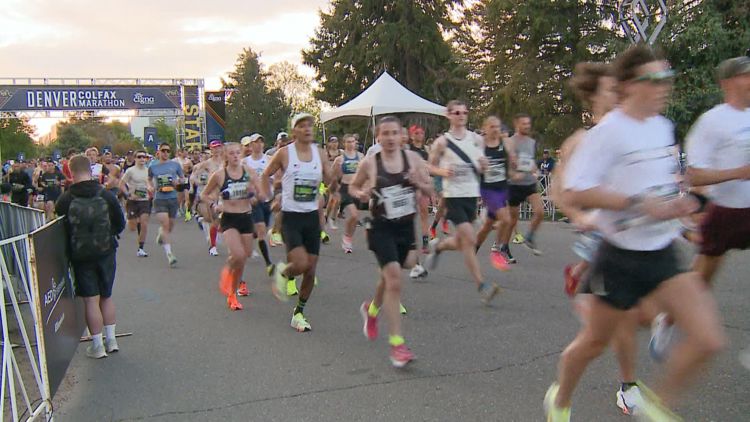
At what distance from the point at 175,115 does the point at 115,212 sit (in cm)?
2845

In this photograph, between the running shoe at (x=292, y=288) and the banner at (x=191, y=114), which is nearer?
the running shoe at (x=292, y=288)

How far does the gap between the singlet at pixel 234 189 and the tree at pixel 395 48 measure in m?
29.4

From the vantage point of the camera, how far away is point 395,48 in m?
36.5

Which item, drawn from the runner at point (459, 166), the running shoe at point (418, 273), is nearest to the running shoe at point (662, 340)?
the runner at point (459, 166)

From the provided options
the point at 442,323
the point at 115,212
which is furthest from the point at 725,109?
the point at 115,212

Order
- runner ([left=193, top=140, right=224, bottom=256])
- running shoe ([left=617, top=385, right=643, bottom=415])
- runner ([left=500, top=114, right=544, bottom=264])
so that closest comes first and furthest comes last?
running shoe ([left=617, top=385, right=643, bottom=415])
runner ([left=500, top=114, right=544, bottom=264])
runner ([left=193, top=140, right=224, bottom=256])

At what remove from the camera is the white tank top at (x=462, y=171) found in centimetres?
668

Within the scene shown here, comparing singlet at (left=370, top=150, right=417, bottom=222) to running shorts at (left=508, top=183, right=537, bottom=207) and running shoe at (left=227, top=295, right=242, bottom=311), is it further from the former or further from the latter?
running shorts at (left=508, top=183, right=537, bottom=207)

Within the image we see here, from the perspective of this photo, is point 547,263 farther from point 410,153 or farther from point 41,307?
point 41,307

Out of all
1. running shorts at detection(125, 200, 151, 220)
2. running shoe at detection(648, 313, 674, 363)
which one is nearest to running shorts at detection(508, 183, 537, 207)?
running shoe at detection(648, 313, 674, 363)

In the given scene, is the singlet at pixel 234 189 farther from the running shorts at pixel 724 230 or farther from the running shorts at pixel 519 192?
the running shorts at pixel 724 230

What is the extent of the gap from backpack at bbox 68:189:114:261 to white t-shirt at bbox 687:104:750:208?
4.61 metres

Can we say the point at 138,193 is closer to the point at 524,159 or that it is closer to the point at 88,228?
the point at 88,228

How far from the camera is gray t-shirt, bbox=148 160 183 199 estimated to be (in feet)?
35.4
